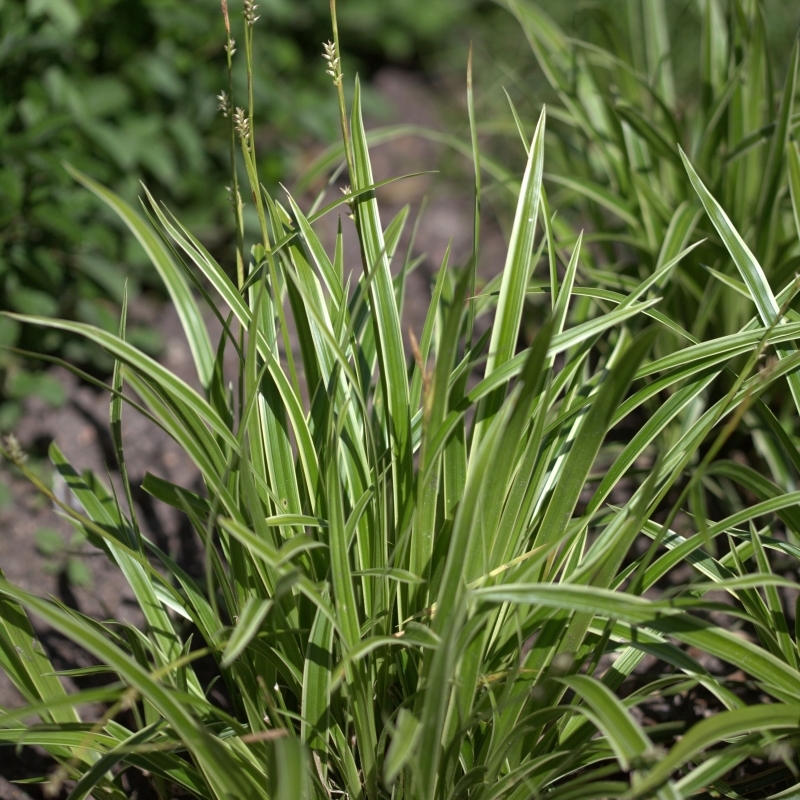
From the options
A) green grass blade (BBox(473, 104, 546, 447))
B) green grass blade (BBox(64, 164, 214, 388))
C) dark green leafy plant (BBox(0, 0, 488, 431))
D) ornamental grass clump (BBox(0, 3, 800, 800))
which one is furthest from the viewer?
dark green leafy plant (BBox(0, 0, 488, 431))

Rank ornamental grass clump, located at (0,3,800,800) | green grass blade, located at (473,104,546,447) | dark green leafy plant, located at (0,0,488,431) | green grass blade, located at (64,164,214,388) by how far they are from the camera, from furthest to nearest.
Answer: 1. dark green leafy plant, located at (0,0,488,431)
2. green grass blade, located at (473,104,546,447)
3. green grass blade, located at (64,164,214,388)
4. ornamental grass clump, located at (0,3,800,800)

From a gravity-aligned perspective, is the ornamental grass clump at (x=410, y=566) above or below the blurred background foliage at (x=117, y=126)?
below

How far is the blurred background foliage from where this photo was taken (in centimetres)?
195

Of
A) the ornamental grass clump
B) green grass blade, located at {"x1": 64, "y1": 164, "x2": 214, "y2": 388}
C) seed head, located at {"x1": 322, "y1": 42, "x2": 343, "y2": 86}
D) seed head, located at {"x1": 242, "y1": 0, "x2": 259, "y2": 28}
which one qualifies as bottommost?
the ornamental grass clump

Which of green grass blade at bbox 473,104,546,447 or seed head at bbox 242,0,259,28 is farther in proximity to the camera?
green grass blade at bbox 473,104,546,447

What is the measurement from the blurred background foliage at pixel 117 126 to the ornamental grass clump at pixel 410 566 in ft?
3.04

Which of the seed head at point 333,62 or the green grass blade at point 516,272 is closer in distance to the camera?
the seed head at point 333,62

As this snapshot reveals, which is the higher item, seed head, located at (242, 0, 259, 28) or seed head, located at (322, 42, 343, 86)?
seed head, located at (242, 0, 259, 28)

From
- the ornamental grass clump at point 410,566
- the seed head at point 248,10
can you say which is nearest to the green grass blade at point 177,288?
the ornamental grass clump at point 410,566

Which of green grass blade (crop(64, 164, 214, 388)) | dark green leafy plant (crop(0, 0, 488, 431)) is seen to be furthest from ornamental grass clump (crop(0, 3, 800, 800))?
dark green leafy plant (crop(0, 0, 488, 431))

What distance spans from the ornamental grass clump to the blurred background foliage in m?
0.93

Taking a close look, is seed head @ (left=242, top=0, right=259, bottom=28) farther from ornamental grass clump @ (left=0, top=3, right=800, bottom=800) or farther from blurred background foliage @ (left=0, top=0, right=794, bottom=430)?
blurred background foliage @ (left=0, top=0, right=794, bottom=430)

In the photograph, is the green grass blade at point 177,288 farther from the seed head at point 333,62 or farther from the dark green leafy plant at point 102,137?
the dark green leafy plant at point 102,137

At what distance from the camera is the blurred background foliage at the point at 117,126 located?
195 cm
